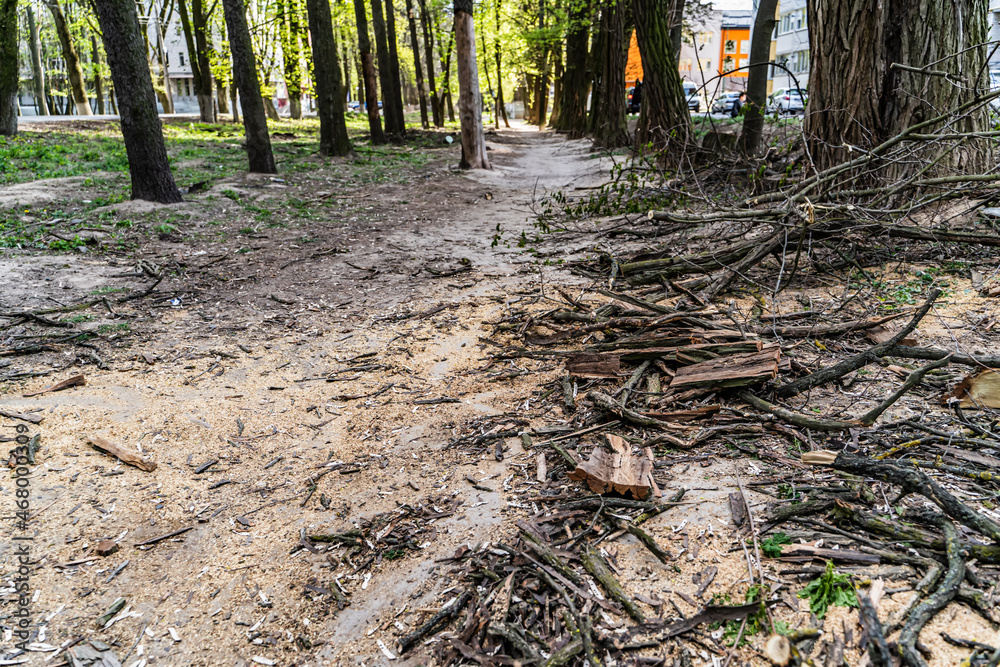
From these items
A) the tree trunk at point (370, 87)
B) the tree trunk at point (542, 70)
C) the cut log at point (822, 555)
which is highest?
the tree trunk at point (542, 70)

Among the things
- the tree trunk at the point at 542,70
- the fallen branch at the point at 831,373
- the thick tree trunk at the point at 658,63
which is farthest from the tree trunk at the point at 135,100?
the tree trunk at the point at 542,70

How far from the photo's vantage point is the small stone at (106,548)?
3.11 m

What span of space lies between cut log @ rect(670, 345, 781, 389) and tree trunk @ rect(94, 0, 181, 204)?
8.83 metres

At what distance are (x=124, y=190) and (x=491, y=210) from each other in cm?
613

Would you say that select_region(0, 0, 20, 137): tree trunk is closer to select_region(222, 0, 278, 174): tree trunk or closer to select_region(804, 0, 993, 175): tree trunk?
select_region(222, 0, 278, 174): tree trunk

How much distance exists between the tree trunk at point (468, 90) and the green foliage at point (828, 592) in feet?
44.3

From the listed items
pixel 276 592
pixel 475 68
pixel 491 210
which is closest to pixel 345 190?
pixel 491 210

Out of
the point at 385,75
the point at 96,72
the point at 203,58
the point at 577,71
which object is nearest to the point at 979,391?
the point at 385,75

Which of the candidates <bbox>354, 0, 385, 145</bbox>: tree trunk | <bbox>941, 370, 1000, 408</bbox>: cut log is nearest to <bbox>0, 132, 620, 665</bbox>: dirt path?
<bbox>941, 370, 1000, 408</bbox>: cut log

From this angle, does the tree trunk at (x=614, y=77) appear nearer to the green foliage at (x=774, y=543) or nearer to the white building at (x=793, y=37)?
the green foliage at (x=774, y=543)

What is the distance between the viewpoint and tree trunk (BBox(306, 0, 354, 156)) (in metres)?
14.8

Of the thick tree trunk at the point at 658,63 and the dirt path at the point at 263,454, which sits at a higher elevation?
the thick tree trunk at the point at 658,63

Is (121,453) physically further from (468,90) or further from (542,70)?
(542,70)

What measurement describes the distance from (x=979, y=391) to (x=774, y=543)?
5.00 ft
